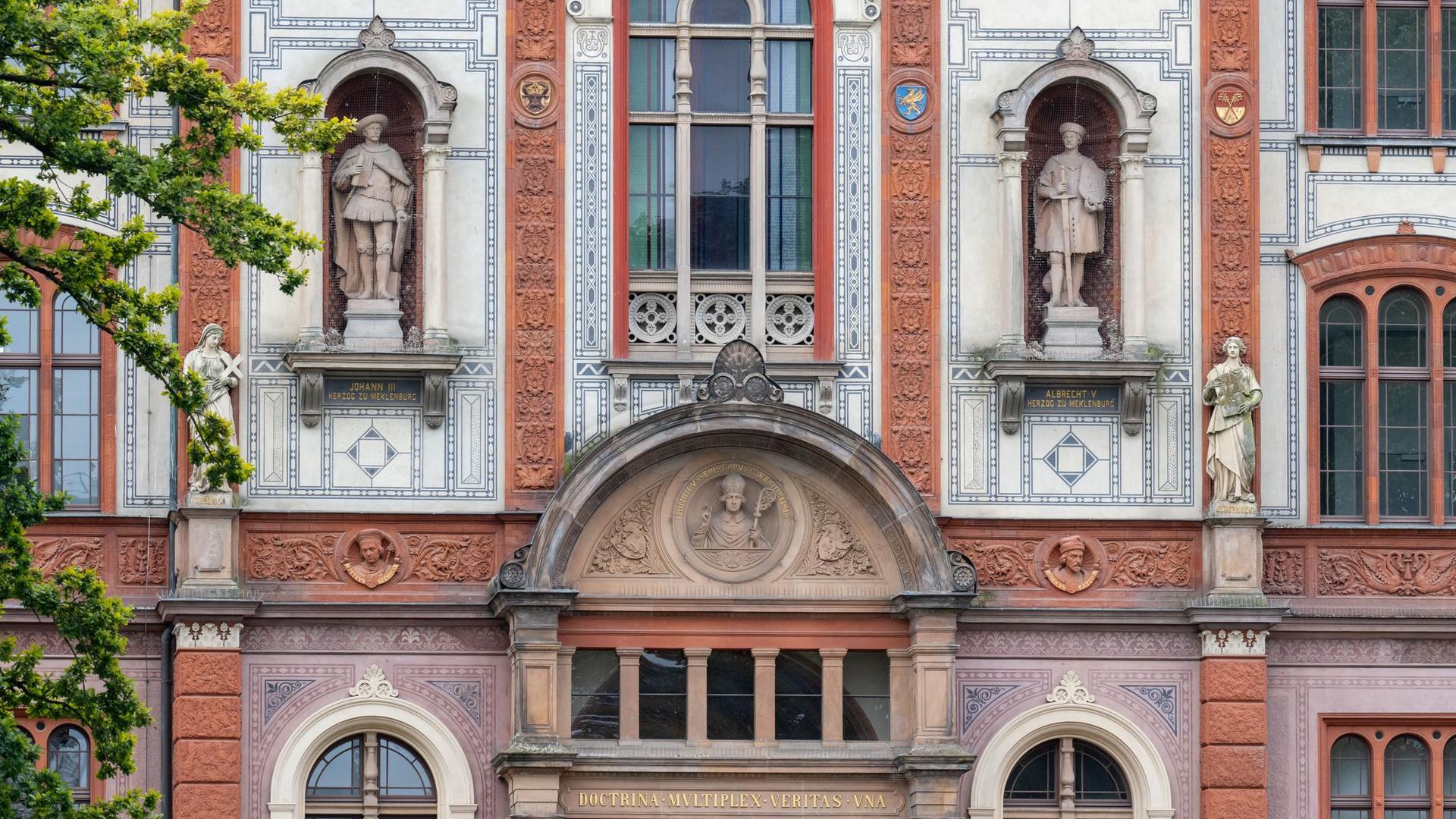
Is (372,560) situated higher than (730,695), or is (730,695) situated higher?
(372,560)

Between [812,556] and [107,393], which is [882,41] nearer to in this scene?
[812,556]

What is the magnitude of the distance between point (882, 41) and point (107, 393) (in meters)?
8.86

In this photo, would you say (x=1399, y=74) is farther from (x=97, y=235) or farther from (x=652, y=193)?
(x=97, y=235)

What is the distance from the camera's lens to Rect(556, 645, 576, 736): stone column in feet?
94.5

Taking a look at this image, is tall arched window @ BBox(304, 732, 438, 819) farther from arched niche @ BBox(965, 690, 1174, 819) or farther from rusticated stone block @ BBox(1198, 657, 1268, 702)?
rusticated stone block @ BBox(1198, 657, 1268, 702)

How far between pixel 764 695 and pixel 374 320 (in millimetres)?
5529

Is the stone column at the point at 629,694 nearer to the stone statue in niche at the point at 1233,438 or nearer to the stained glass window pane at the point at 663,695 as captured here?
the stained glass window pane at the point at 663,695

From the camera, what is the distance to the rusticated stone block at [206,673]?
28.3 m

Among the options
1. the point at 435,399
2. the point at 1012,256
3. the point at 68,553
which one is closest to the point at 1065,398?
the point at 1012,256

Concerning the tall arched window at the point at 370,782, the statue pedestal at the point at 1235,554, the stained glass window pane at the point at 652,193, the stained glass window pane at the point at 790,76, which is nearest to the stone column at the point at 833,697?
the statue pedestal at the point at 1235,554

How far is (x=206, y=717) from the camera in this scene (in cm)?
2833

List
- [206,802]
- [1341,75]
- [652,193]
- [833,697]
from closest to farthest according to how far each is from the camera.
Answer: [206,802], [833,697], [652,193], [1341,75]

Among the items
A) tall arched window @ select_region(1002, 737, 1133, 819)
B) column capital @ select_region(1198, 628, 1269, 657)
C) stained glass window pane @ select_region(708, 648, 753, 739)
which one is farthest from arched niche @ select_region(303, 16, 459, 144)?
column capital @ select_region(1198, 628, 1269, 657)

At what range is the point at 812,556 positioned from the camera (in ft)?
96.3
